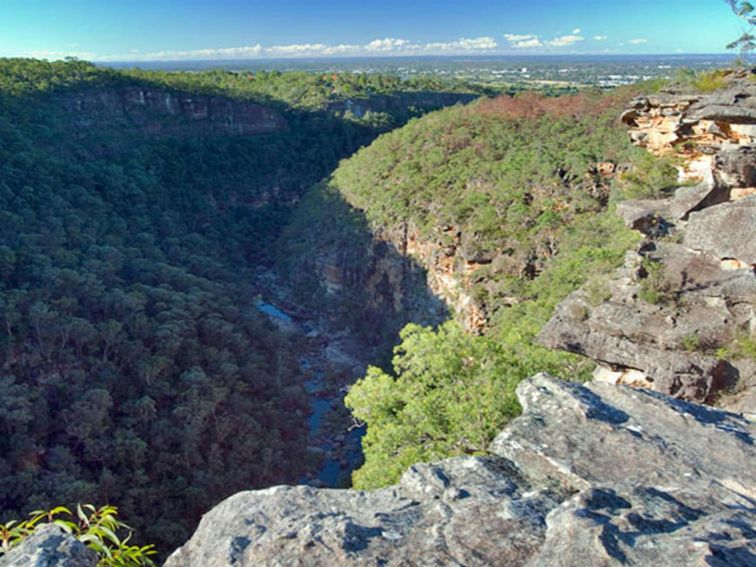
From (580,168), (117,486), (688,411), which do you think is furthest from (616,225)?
(117,486)

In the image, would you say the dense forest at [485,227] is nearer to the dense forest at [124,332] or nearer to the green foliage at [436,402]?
the green foliage at [436,402]

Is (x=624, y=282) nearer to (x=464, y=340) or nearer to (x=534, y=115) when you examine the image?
(x=464, y=340)

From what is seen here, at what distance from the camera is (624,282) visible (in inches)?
566

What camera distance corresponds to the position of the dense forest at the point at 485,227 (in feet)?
44.0

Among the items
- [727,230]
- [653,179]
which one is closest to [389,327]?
[653,179]

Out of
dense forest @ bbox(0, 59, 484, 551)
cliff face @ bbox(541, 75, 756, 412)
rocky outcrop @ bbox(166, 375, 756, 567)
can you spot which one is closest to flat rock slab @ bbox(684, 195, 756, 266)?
cliff face @ bbox(541, 75, 756, 412)

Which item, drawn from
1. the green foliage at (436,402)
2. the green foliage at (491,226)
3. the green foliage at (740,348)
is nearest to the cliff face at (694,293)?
the green foliage at (740,348)

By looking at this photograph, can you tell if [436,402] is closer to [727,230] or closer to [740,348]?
[740,348]

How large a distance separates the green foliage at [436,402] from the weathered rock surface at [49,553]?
7792 millimetres

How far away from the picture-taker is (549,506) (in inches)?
236

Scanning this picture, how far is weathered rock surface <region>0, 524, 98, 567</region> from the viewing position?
4918mm

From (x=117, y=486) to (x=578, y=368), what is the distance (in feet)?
52.7

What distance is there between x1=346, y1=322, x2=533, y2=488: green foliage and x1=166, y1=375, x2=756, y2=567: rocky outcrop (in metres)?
4.30

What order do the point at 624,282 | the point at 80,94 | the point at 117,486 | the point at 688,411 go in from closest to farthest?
the point at 688,411, the point at 624,282, the point at 117,486, the point at 80,94
